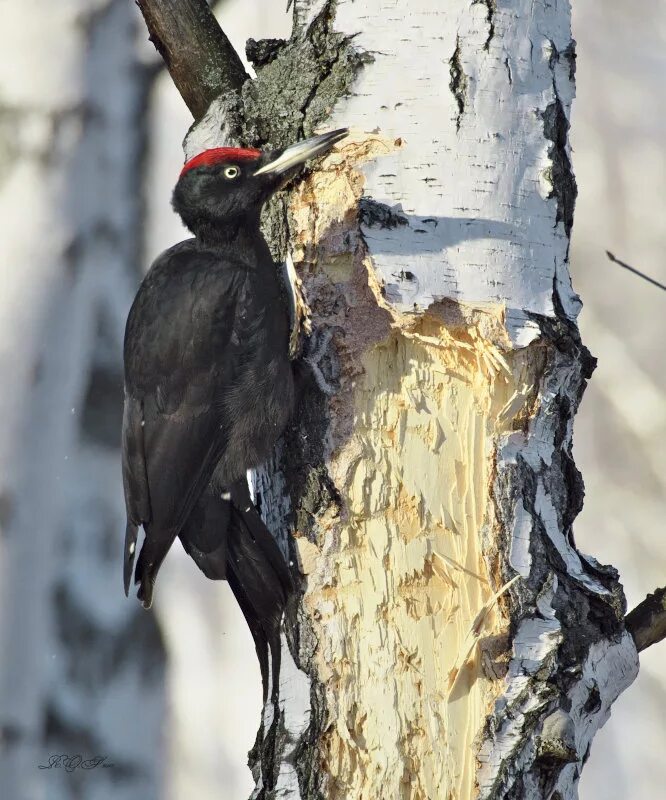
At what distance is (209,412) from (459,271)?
2.36ft

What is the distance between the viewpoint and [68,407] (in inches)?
175

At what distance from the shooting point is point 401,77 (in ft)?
7.15

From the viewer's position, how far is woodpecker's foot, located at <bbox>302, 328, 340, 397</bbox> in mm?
2186

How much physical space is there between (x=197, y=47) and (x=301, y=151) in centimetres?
47

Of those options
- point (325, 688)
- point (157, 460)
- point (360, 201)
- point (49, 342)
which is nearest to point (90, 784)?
point (49, 342)

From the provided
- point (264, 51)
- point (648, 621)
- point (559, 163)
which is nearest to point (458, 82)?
point (559, 163)

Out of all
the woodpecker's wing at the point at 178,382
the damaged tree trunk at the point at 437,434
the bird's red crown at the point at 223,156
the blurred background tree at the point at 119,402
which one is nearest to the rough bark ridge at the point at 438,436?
the damaged tree trunk at the point at 437,434

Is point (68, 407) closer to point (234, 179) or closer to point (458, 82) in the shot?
point (234, 179)

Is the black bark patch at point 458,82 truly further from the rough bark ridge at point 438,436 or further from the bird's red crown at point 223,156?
the bird's red crown at point 223,156

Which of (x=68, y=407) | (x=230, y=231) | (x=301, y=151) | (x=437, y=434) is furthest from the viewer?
(x=68, y=407)

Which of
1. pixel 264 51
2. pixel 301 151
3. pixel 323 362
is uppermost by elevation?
pixel 264 51

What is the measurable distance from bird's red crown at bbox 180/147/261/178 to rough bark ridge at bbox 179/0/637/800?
11cm

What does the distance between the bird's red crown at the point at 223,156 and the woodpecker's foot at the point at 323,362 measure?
430 mm

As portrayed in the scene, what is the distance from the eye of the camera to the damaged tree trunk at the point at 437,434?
1.93 m
